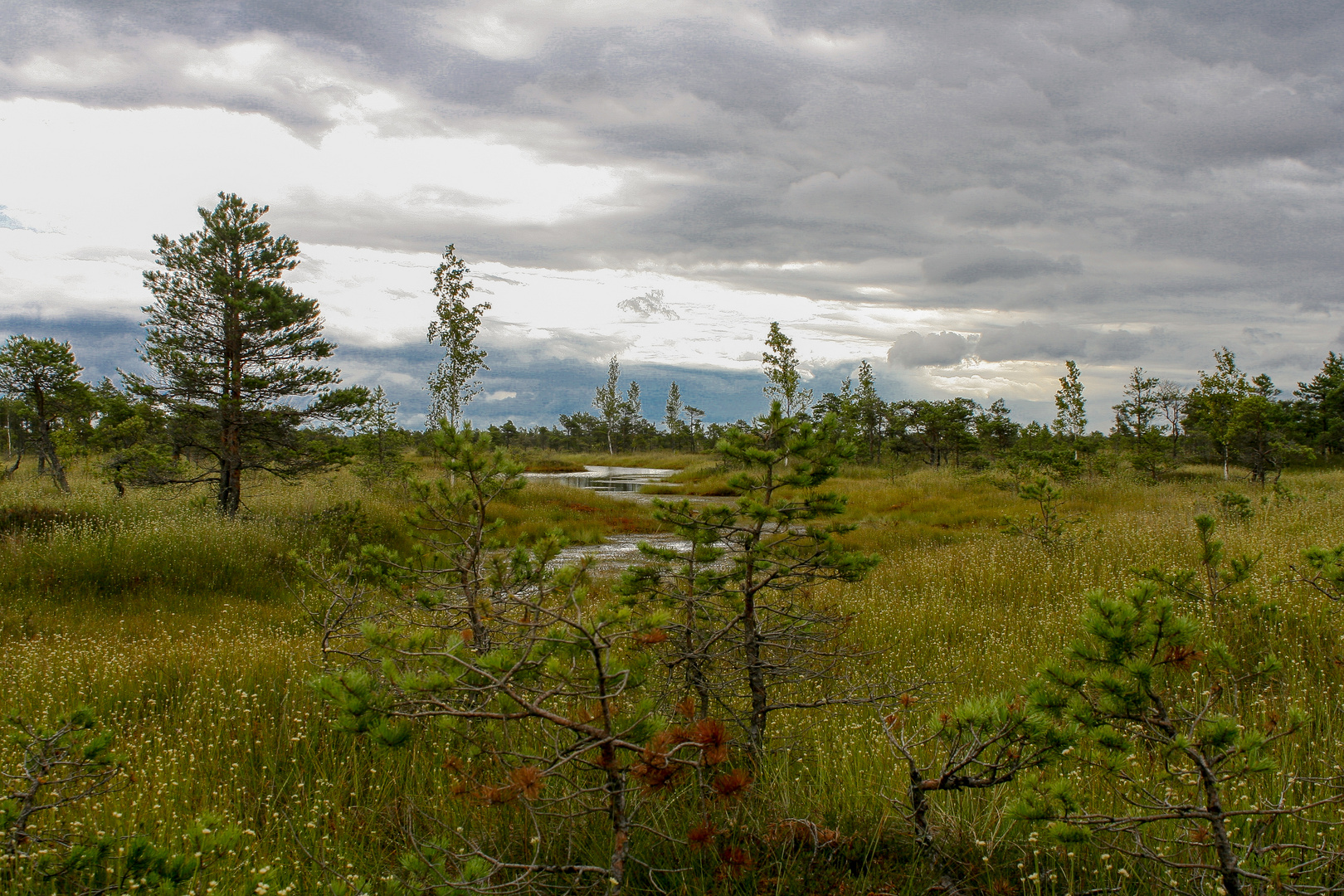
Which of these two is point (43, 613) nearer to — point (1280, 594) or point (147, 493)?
point (147, 493)

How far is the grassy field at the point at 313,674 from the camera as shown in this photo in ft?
8.43

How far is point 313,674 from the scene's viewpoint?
4.17m

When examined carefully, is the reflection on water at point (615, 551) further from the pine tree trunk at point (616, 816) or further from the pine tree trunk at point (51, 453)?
the pine tree trunk at point (51, 453)

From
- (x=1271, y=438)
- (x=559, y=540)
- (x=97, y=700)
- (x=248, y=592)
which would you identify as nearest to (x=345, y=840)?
(x=559, y=540)

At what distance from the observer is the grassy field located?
2570mm

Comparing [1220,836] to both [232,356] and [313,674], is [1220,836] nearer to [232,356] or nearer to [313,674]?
[313,674]

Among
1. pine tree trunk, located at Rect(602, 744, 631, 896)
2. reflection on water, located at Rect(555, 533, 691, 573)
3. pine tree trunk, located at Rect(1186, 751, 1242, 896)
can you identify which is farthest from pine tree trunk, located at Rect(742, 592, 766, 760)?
reflection on water, located at Rect(555, 533, 691, 573)

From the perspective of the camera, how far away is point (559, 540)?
408 centimetres

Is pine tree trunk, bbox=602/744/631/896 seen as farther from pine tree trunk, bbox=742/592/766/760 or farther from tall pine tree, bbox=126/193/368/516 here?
tall pine tree, bbox=126/193/368/516

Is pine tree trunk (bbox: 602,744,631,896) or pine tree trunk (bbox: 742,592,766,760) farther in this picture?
pine tree trunk (bbox: 742,592,766,760)

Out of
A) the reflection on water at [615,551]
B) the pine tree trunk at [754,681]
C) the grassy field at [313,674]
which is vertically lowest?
the reflection on water at [615,551]

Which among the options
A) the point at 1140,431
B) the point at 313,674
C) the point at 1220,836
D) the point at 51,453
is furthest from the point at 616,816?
the point at 1140,431

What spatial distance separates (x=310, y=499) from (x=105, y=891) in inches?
584

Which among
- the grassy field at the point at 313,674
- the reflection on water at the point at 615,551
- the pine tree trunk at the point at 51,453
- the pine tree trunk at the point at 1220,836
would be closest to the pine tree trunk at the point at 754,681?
the grassy field at the point at 313,674
